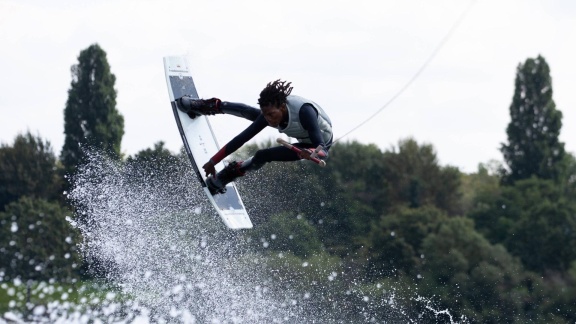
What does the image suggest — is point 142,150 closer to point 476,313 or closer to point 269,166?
point 269,166

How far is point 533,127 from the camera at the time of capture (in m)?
37.1

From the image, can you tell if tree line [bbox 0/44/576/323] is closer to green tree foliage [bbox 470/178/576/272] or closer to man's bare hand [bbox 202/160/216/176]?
green tree foliage [bbox 470/178/576/272]

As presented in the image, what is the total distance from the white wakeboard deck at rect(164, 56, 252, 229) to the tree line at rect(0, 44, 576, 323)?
8758mm

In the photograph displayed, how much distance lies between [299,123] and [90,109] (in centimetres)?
2264

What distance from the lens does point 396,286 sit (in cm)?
2327

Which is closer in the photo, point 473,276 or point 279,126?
point 279,126

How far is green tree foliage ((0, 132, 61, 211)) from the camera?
30297 mm

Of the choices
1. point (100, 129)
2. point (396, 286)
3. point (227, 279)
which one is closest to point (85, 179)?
point (227, 279)

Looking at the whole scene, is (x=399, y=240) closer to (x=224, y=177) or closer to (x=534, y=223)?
(x=534, y=223)

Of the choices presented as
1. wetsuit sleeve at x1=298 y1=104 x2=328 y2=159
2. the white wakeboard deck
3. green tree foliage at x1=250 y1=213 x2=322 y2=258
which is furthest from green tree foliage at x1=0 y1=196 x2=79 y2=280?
wetsuit sleeve at x1=298 y1=104 x2=328 y2=159

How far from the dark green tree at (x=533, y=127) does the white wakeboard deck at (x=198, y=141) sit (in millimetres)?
25506

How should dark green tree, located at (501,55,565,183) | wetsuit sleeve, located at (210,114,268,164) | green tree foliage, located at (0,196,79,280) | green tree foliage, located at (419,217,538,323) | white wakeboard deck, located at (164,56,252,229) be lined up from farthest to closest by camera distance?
dark green tree, located at (501,55,565,183), green tree foliage, located at (0,196,79,280), green tree foliage, located at (419,217,538,323), white wakeboard deck, located at (164,56,252,229), wetsuit sleeve, located at (210,114,268,164)

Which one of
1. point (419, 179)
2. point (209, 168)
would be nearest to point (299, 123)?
point (209, 168)

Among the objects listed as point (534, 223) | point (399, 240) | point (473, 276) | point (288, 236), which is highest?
point (534, 223)
